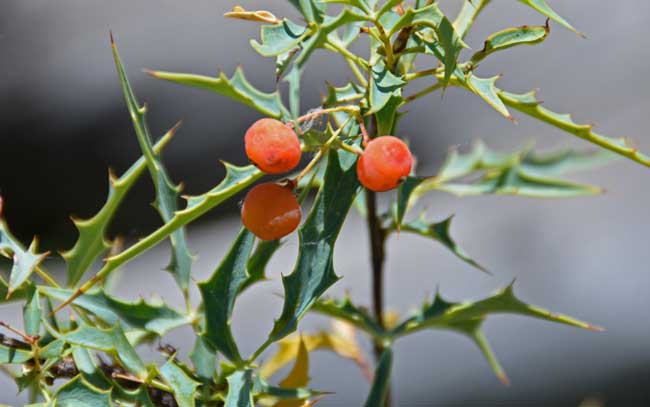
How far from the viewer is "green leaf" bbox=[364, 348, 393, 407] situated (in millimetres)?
634

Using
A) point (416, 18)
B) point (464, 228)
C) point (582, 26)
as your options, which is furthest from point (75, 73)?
point (416, 18)

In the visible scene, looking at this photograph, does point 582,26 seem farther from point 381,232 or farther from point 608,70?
point 381,232

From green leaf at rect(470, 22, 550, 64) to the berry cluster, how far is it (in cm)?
9

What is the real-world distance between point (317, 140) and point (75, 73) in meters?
2.43

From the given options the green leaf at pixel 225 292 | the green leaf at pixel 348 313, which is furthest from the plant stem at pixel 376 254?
the green leaf at pixel 225 292

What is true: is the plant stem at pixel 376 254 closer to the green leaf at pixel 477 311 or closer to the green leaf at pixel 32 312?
the green leaf at pixel 477 311

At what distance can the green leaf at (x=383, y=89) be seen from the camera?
495 mm

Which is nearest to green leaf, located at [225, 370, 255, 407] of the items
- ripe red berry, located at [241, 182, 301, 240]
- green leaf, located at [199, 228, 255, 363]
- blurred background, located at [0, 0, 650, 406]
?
green leaf, located at [199, 228, 255, 363]

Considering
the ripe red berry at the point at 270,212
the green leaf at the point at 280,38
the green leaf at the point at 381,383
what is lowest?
the green leaf at the point at 381,383

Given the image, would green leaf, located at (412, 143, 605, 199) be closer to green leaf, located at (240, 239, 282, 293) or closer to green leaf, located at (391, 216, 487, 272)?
green leaf, located at (391, 216, 487, 272)

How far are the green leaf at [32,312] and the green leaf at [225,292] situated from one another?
110 millimetres

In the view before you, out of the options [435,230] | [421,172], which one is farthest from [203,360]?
[421,172]

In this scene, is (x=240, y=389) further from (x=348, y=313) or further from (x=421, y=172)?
(x=421, y=172)

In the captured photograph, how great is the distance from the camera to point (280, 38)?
477mm
